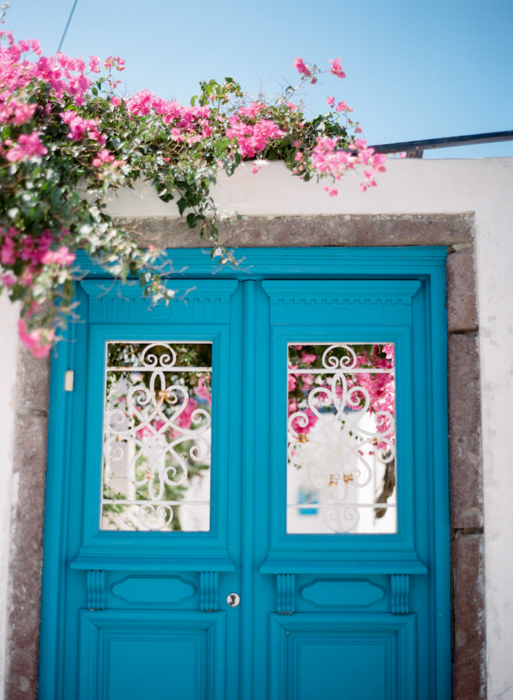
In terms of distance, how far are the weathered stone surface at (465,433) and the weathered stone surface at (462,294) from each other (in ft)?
0.21

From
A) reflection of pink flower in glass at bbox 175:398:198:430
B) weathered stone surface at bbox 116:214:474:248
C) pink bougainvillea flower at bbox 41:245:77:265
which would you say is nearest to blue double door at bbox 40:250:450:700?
reflection of pink flower in glass at bbox 175:398:198:430

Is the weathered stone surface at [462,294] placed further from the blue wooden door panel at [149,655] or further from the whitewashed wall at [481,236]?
the blue wooden door panel at [149,655]

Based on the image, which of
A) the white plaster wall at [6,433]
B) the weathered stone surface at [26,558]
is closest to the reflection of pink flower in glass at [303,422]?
the weathered stone surface at [26,558]

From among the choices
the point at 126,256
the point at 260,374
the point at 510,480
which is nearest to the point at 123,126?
the point at 126,256

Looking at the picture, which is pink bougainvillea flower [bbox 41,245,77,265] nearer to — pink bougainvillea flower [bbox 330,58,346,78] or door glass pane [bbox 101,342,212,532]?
door glass pane [bbox 101,342,212,532]

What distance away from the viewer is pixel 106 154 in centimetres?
225

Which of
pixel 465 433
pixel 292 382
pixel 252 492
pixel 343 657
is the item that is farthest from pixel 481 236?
pixel 343 657

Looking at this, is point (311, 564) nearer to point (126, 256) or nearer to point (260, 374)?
point (260, 374)

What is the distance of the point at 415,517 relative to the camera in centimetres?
262

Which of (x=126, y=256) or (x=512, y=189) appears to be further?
(x=512, y=189)

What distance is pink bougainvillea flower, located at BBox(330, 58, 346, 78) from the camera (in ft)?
8.11

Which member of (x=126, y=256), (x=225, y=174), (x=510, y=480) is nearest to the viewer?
(x=126, y=256)

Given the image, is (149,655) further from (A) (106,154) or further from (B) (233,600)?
(A) (106,154)

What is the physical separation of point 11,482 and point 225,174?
1.78 meters
